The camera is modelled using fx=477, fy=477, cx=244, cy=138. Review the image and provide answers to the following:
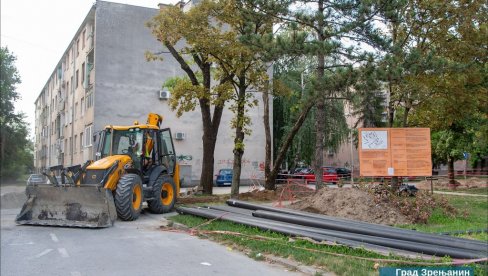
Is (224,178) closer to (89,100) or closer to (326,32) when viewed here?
(89,100)

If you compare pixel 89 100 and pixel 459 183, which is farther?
pixel 89 100

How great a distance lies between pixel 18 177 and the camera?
4594 millimetres

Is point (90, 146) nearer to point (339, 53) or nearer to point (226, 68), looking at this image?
point (226, 68)

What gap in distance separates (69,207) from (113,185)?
1412mm

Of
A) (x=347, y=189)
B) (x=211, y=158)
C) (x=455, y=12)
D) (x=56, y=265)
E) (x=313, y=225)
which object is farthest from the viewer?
(x=211, y=158)

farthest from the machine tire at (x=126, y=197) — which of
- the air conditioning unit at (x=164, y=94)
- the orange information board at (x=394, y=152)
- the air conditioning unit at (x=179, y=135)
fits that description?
the air conditioning unit at (x=179, y=135)

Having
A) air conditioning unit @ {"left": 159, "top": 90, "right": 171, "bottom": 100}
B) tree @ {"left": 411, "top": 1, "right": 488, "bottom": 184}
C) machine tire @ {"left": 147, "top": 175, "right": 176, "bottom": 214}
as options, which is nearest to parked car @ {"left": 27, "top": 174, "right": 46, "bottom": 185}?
machine tire @ {"left": 147, "top": 175, "right": 176, "bottom": 214}

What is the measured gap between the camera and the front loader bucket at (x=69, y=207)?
39.7 feet

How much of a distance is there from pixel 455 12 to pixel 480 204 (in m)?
7.56

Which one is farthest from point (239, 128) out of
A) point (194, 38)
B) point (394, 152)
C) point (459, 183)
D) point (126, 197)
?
point (459, 183)

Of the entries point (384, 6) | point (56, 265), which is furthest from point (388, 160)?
point (56, 265)

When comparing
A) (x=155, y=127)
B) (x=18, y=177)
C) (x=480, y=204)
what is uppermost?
(x=155, y=127)

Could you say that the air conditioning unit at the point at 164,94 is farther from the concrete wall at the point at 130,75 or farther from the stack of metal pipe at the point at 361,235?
the stack of metal pipe at the point at 361,235

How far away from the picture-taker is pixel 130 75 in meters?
34.6
